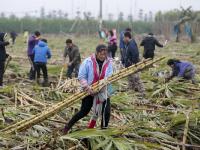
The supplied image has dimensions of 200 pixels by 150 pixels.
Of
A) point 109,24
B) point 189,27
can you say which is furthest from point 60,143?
point 109,24

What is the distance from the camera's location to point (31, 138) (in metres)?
6.41

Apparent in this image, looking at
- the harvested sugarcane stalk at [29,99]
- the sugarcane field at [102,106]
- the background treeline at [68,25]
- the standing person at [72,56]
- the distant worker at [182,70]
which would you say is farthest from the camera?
the background treeline at [68,25]

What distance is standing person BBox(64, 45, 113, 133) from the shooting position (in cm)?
653

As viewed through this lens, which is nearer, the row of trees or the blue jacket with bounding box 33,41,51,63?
the blue jacket with bounding box 33,41,51,63

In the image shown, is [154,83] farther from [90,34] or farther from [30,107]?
[90,34]

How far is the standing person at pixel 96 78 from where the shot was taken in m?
6.53

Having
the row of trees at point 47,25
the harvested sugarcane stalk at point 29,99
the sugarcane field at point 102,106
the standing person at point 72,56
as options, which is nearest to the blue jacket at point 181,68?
the sugarcane field at point 102,106

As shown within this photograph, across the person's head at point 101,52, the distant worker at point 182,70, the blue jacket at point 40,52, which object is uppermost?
the person's head at point 101,52

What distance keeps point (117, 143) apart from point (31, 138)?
1.18 m

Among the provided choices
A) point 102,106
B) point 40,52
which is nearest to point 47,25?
point 40,52

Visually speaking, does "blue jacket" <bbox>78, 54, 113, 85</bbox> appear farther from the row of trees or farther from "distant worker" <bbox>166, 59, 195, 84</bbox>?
the row of trees

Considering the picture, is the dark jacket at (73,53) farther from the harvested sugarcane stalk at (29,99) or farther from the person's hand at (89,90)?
the person's hand at (89,90)

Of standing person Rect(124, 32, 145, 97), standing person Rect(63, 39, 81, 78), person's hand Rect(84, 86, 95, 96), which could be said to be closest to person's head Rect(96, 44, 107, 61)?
person's hand Rect(84, 86, 95, 96)

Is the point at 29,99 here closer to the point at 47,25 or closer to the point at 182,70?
the point at 182,70
